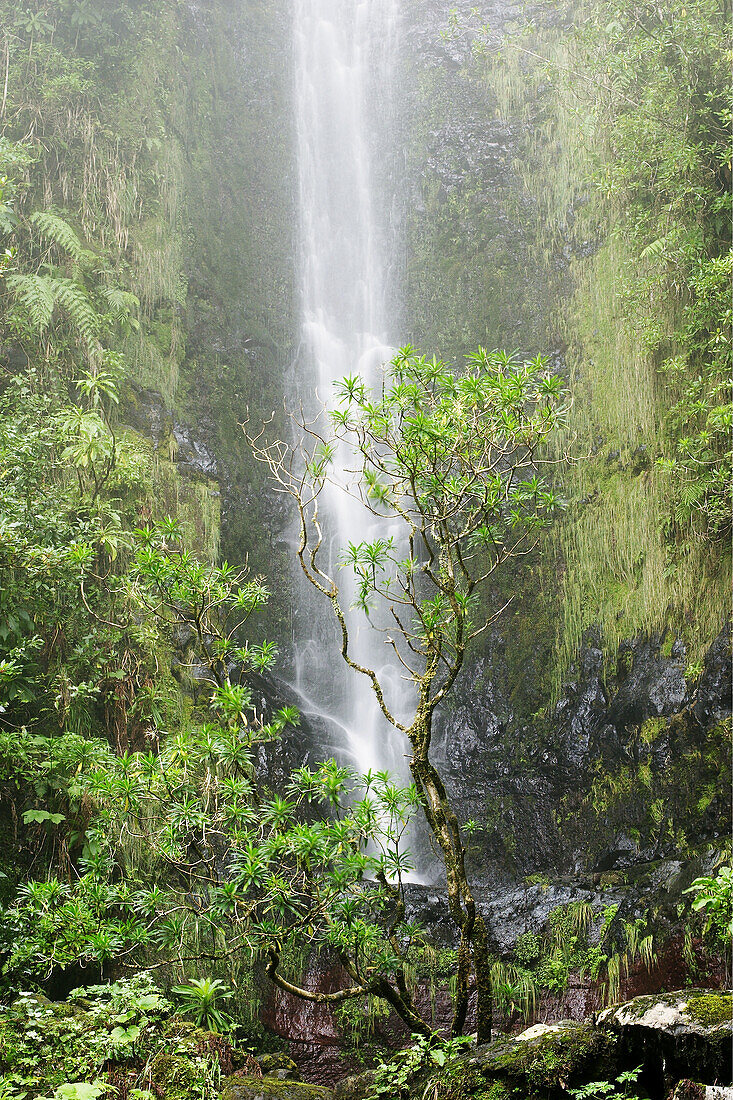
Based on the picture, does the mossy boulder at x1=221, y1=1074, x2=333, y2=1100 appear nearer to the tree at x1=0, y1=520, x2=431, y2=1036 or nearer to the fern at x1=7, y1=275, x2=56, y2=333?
the tree at x1=0, y1=520, x2=431, y2=1036

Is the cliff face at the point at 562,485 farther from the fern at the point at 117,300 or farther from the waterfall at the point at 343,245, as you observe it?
the fern at the point at 117,300

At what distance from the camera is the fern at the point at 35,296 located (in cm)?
650

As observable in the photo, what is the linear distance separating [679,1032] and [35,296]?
7.14 meters

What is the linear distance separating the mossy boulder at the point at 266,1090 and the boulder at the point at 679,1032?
56.8 inches

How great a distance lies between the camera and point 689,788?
686 cm

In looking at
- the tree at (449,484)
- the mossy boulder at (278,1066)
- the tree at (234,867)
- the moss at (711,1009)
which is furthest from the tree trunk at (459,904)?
the mossy boulder at (278,1066)

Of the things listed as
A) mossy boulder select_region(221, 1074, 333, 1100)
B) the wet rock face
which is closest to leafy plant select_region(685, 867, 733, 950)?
mossy boulder select_region(221, 1074, 333, 1100)

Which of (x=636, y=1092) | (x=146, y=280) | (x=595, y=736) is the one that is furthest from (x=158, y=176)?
(x=636, y=1092)

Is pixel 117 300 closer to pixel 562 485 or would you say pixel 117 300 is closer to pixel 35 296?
pixel 35 296

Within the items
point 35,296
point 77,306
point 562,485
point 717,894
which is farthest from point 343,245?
point 717,894

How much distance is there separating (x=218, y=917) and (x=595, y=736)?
566 cm

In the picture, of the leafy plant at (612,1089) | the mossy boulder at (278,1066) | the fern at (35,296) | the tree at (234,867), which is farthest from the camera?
the fern at (35,296)

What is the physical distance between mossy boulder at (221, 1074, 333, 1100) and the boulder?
1.44 meters

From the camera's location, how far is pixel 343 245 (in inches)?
507
